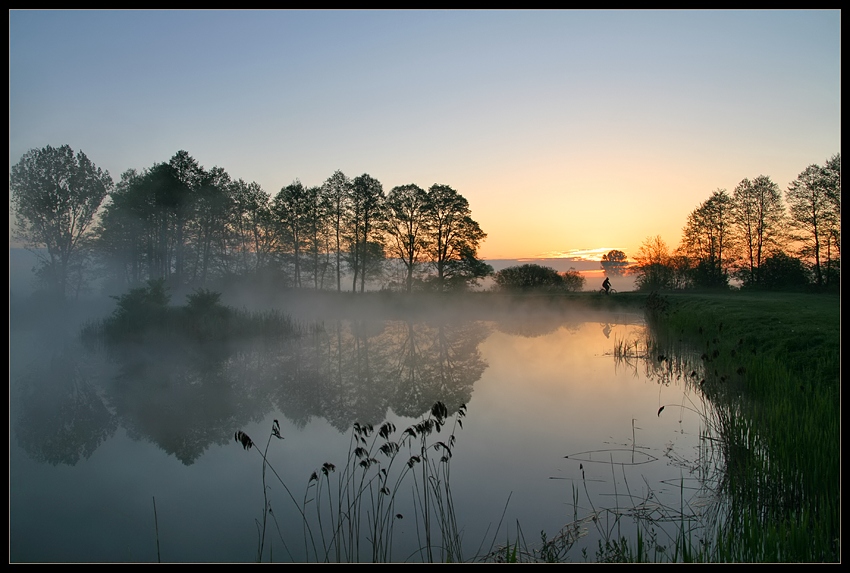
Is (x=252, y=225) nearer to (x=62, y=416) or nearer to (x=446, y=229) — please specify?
(x=446, y=229)

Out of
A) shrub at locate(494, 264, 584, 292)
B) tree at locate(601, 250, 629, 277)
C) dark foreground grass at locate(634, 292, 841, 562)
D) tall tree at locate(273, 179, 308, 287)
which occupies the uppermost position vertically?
tall tree at locate(273, 179, 308, 287)

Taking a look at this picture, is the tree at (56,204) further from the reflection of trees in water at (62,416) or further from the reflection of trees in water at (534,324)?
the reflection of trees in water at (534,324)

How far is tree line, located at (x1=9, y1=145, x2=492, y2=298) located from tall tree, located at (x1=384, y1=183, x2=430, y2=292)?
74 millimetres

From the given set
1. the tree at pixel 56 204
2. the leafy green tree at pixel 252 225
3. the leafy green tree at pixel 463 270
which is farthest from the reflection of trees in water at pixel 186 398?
the leafy green tree at pixel 463 270

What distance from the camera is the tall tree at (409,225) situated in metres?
35.0

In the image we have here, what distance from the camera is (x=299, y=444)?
6062 mm

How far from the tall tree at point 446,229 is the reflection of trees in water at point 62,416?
25756 millimetres

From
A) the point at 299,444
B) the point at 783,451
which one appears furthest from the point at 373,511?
the point at 783,451

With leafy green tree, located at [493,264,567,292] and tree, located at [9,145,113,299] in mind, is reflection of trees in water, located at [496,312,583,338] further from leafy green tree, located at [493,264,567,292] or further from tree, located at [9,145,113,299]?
tree, located at [9,145,113,299]

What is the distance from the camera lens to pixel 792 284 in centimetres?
3005

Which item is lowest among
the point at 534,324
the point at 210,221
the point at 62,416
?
the point at 62,416

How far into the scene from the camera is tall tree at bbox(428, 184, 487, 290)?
115ft

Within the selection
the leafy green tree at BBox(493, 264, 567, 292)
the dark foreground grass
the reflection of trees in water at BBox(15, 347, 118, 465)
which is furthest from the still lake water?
the leafy green tree at BBox(493, 264, 567, 292)

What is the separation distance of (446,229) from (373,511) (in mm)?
31897
